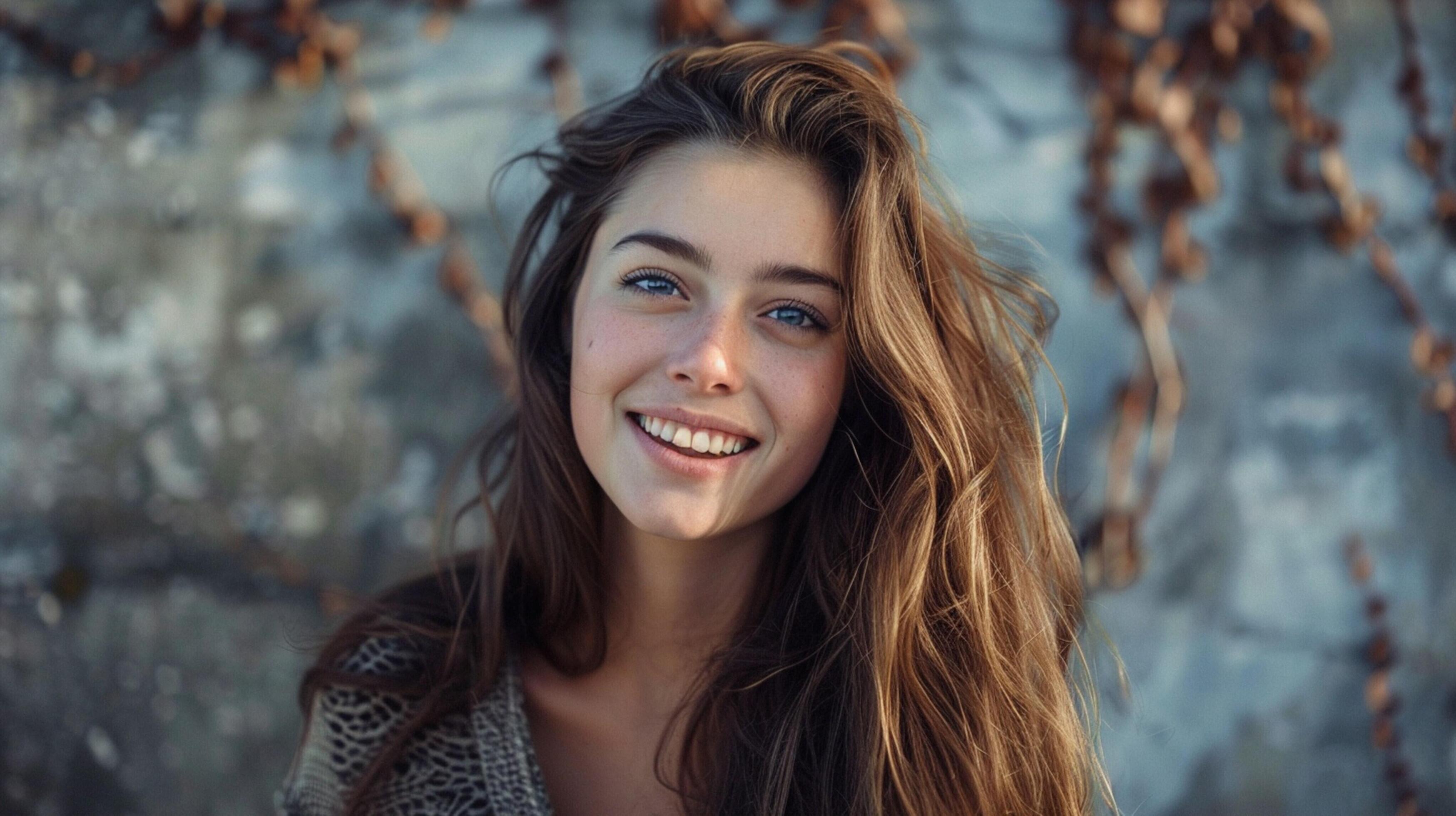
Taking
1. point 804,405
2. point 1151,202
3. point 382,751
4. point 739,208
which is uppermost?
point 1151,202

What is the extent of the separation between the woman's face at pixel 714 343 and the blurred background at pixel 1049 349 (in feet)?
2.35

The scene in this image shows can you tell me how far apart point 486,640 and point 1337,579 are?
1.73 m

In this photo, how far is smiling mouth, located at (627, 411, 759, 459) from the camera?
1.63 metres

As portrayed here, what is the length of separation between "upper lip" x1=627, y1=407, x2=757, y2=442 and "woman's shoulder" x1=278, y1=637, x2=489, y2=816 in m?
0.64

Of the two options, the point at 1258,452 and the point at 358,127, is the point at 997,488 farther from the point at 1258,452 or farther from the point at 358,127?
the point at 358,127

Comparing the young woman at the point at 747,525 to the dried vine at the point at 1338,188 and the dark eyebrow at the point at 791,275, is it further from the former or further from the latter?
the dried vine at the point at 1338,188

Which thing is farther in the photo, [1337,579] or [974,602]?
[1337,579]

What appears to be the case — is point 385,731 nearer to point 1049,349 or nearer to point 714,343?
point 714,343

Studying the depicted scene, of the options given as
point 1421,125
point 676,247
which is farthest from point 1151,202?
point 676,247

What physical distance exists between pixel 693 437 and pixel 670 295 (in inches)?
8.6

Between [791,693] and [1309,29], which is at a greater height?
[1309,29]

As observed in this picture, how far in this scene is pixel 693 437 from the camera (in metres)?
1.63

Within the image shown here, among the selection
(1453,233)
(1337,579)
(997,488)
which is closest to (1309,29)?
(1453,233)

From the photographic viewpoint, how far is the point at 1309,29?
2.31 metres
